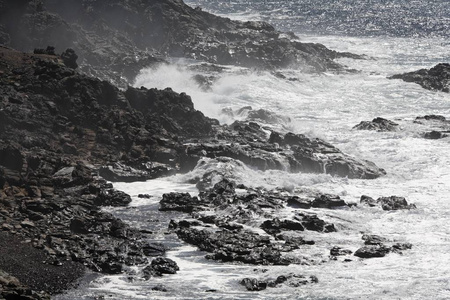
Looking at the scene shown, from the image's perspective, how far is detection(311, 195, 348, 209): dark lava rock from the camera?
45812 millimetres

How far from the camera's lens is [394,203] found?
151 feet

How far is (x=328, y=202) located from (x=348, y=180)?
7.28 m

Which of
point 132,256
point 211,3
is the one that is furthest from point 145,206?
point 211,3

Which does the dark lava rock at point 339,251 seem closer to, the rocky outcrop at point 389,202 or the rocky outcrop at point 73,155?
the rocky outcrop at point 389,202

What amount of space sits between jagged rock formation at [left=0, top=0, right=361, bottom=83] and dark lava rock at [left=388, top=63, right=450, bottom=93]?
10843 mm

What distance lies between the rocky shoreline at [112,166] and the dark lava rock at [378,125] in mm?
176

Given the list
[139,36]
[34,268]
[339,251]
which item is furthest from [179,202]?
[139,36]

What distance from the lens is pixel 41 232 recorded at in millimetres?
36812

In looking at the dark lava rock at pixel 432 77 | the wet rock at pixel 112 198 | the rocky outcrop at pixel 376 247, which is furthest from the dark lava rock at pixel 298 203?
the dark lava rock at pixel 432 77

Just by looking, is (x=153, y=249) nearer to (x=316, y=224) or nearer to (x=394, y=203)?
(x=316, y=224)

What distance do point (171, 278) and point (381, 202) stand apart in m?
18.4

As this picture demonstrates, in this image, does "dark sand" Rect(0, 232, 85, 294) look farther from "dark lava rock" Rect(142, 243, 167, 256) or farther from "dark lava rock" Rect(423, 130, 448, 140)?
"dark lava rock" Rect(423, 130, 448, 140)

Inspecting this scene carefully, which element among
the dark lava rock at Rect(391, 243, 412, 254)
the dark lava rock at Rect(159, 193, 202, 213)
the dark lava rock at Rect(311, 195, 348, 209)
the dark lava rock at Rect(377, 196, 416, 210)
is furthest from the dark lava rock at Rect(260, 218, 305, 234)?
the dark lava rock at Rect(377, 196, 416, 210)

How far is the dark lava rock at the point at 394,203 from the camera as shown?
4558 cm
